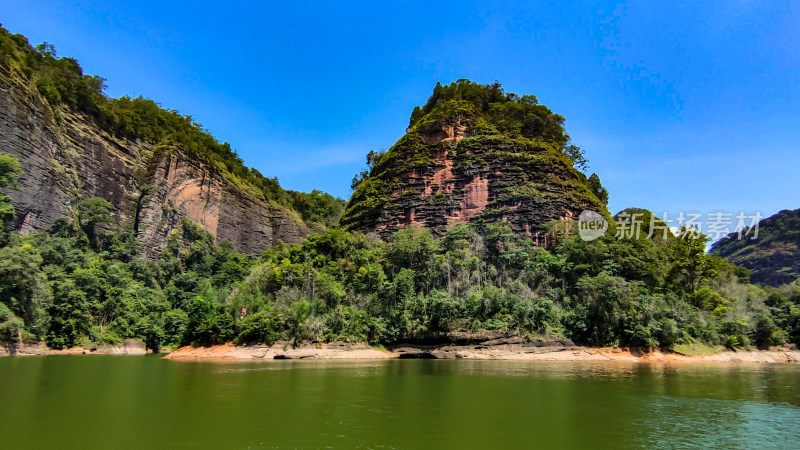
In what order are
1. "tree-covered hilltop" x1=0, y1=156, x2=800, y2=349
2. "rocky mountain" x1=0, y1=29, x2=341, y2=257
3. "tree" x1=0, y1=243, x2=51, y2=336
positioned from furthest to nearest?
"rocky mountain" x1=0, y1=29, x2=341, y2=257 < "tree-covered hilltop" x1=0, y1=156, x2=800, y2=349 < "tree" x1=0, y1=243, x2=51, y2=336

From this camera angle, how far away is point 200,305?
120 ft

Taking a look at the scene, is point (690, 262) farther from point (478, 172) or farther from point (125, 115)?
point (125, 115)

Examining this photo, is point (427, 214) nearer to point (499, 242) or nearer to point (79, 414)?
point (499, 242)

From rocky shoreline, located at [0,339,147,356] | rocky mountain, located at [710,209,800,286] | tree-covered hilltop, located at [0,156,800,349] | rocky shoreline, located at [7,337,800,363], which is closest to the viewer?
rocky shoreline, located at [0,339,147,356]

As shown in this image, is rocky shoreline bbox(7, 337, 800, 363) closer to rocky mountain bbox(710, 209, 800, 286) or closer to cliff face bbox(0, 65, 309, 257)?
cliff face bbox(0, 65, 309, 257)

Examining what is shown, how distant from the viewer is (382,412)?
40.0 ft

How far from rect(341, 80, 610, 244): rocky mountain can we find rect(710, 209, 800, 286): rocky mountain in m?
58.2

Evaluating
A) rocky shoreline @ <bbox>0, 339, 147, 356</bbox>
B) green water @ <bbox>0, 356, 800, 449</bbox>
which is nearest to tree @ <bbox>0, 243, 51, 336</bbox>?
rocky shoreline @ <bbox>0, 339, 147, 356</bbox>

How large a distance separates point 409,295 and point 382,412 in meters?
28.4

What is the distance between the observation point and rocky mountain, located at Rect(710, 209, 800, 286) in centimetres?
8713

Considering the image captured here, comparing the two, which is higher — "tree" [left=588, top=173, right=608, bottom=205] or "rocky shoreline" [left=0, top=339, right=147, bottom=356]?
"tree" [left=588, top=173, right=608, bottom=205]

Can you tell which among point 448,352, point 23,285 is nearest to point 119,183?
point 23,285

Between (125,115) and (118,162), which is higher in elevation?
(125,115)

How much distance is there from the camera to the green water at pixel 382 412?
9383 mm
